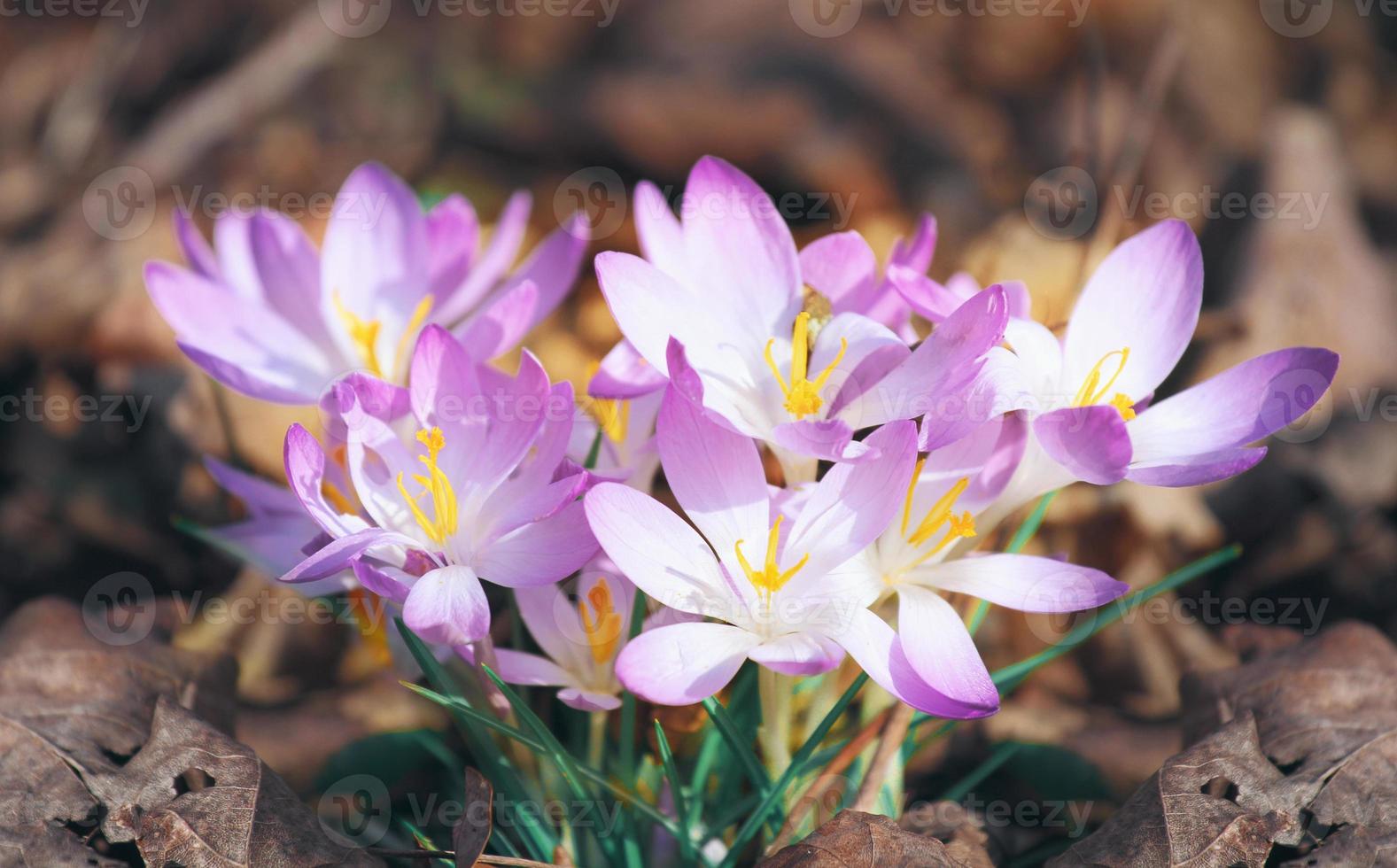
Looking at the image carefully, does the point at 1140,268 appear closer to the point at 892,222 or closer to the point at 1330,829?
the point at 1330,829

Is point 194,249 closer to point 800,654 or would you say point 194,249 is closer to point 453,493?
point 453,493

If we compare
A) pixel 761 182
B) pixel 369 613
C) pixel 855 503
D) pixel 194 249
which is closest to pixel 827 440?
pixel 855 503

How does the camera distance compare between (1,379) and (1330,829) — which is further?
(1,379)

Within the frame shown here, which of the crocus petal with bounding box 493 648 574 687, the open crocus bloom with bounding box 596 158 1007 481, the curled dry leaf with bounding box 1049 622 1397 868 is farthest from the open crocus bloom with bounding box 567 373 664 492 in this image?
the curled dry leaf with bounding box 1049 622 1397 868

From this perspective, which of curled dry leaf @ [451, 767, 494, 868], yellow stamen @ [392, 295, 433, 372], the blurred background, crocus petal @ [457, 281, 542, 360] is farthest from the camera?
the blurred background

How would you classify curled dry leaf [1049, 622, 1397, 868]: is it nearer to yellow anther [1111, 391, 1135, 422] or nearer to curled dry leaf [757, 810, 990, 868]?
curled dry leaf [757, 810, 990, 868]

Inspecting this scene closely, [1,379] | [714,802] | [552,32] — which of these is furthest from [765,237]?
[552,32]

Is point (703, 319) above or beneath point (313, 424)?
above
